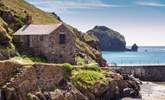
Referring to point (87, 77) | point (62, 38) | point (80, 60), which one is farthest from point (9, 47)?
point (80, 60)

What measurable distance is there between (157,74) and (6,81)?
3418 inches

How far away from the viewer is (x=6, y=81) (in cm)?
9375

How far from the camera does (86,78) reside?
105312 millimetres

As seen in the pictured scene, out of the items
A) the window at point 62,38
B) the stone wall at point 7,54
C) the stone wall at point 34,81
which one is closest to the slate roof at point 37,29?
the window at point 62,38

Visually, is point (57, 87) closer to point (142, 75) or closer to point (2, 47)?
point (2, 47)

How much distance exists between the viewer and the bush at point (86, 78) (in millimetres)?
103000

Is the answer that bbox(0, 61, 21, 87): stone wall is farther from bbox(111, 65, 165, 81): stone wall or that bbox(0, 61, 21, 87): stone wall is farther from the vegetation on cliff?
bbox(111, 65, 165, 81): stone wall

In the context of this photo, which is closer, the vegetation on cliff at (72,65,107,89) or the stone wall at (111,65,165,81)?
the vegetation on cliff at (72,65,107,89)

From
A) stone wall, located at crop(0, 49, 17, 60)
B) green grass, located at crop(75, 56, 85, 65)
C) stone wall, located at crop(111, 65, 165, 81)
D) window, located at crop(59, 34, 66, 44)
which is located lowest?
stone wall, located at crop(111, 65, 165, 81)

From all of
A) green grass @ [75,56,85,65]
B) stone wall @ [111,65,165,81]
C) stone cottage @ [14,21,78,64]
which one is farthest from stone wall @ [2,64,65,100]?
stone wall @ [111,65,165,81]

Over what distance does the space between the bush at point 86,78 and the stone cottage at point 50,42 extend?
15055mm

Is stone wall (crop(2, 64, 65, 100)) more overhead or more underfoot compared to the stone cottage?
more underfoot

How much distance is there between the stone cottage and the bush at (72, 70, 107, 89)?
1505 centimetres

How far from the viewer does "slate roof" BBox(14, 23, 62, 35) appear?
121 m
